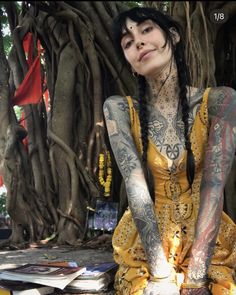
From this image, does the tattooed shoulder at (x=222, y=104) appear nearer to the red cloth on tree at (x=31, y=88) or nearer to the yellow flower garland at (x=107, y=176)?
the yellow flower garland at (x=107, y=176)

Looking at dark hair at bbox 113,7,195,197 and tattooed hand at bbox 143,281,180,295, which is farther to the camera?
dark hair at bbox 113,7,195,197

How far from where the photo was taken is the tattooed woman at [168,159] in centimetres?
105

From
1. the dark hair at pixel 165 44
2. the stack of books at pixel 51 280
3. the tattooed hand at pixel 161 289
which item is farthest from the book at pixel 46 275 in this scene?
the dark hair at pixel 165 44

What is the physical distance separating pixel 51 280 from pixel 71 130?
163cm

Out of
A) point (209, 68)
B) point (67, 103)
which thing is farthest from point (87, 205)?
point (209, 68)

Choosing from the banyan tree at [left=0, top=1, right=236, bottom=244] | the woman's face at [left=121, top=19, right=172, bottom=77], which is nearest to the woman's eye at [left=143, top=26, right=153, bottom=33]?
the woman's face at [left=121, top=19, right=172, bottom=77]

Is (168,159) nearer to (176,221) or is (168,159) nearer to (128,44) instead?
(176,221)

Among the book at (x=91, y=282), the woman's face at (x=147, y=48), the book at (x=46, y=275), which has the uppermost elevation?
the woman's face at (x=147, y=48)

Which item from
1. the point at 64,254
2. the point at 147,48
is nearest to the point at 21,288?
the point at 147,48

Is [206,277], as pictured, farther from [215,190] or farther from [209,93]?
[209,93]

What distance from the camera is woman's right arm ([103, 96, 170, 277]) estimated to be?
3.35 feet

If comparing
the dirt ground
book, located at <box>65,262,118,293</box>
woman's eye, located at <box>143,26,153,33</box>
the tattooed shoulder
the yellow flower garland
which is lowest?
the dirt ground

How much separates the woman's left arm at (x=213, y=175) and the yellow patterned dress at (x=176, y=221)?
0.04 m

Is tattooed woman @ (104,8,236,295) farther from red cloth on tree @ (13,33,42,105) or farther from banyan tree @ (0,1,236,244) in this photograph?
red cloth on tree @ (13,33,42,105)
